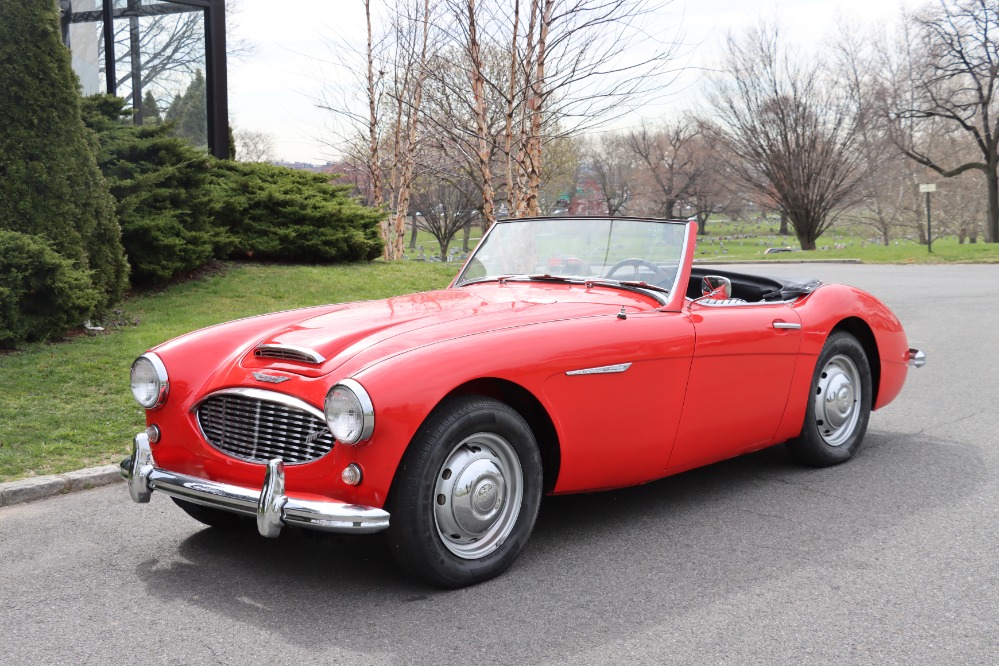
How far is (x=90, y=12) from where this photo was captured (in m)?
14.4

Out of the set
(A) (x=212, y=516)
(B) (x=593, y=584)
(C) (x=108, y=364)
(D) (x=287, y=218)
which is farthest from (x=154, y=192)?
(B) (x=593, y=584)

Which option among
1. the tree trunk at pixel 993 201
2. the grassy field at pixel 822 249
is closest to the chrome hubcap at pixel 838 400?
the grassy field at pixel 822 249

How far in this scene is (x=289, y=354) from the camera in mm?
3635

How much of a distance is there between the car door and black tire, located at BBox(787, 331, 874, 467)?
1.19 feet

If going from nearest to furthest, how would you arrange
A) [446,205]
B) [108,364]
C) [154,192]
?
[108,364], [154,192], [446,205]

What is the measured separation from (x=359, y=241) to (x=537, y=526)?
1062 cm

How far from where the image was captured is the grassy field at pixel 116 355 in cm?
559

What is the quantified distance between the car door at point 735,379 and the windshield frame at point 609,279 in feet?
0.51

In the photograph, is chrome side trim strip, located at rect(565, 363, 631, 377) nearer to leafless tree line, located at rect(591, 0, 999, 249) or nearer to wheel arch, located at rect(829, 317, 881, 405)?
wheel arch, located at rect(829, 317, 881, 405)

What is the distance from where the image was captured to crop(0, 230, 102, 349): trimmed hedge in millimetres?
7703

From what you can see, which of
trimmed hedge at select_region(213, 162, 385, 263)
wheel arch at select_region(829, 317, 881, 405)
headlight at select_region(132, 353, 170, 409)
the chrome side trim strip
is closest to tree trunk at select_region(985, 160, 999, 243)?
trimmed hedge at select_region(213, 162, 385, 263)

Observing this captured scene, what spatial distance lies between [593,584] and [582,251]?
1.93 m

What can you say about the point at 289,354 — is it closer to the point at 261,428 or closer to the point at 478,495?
the point at 261,428

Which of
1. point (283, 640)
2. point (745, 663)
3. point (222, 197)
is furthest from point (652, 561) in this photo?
point (222, 197)
